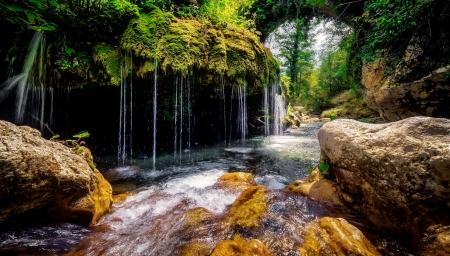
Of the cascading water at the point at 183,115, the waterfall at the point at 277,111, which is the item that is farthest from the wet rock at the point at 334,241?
the waterfall at the point at 277,111

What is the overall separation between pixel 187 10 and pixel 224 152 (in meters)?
5.82

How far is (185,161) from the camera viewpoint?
21.5ft

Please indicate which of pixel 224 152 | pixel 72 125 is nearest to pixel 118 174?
pixel 72 125

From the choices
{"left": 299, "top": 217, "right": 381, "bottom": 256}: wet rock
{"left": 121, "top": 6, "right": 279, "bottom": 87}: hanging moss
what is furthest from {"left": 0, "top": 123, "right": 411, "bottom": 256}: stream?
{"left": 121, "top": 6, "right": 279, "bottom": 87}: hanging moss

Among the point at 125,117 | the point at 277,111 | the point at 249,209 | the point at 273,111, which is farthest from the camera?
the point at 277,111

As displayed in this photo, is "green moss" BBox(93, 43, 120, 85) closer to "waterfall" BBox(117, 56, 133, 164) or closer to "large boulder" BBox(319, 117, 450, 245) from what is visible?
"waterfall" BBox(117, 56, 133, 164)

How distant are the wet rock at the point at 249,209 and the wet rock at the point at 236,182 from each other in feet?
1.93

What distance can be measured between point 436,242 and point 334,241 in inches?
38.9

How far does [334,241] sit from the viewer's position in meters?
2.04

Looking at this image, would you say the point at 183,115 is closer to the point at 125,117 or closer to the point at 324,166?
the point at 125,117

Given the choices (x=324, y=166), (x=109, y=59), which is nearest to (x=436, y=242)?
(x=324, y=166)

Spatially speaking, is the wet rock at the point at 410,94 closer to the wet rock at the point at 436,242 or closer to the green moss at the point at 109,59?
the wet rock at the point at 436,242

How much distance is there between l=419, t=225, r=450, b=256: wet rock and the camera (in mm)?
1853

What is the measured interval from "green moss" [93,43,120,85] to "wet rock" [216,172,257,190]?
425cm
